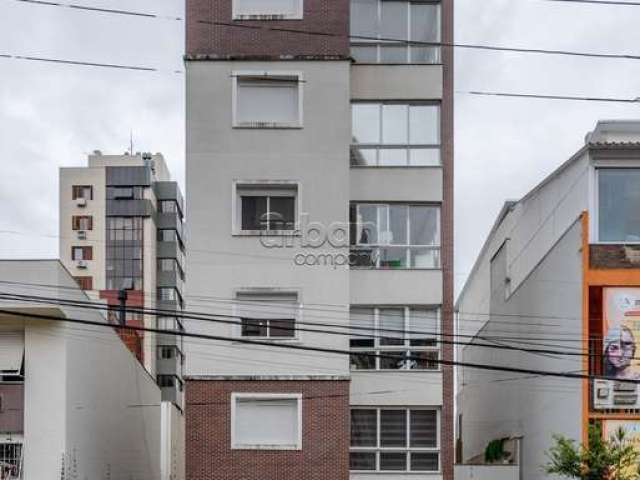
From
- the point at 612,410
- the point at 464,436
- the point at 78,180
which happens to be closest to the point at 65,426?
the point at 612,410

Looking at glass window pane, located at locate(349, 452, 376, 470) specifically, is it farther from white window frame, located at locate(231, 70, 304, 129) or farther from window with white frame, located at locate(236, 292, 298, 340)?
white window frame, located at locate(231, 70, 304, 129)

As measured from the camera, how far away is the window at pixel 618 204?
25188 mm

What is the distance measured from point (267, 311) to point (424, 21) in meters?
8.36

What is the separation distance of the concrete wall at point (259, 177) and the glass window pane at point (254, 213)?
0.41m

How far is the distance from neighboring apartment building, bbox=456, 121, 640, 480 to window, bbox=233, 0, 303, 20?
755 centimetres

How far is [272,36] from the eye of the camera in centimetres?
2753

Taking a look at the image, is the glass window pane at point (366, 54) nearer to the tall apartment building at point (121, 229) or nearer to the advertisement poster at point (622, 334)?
the advertisement poster at point (622, 334)

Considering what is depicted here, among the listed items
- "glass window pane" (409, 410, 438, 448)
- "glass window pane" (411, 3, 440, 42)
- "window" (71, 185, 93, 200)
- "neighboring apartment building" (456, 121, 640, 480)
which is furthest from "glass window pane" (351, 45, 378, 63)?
"window" (71, 185, 93, 200)

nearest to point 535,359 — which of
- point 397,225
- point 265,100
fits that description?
point 397,225

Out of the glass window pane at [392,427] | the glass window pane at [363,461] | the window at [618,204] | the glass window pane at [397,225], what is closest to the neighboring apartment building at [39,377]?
the glass window pane at [363,461]

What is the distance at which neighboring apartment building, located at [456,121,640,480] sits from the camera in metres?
24.7

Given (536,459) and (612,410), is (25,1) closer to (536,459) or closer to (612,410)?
(612,410)

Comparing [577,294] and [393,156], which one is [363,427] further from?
[393,156]

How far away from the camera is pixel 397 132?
Answer: 28203 millimetres
